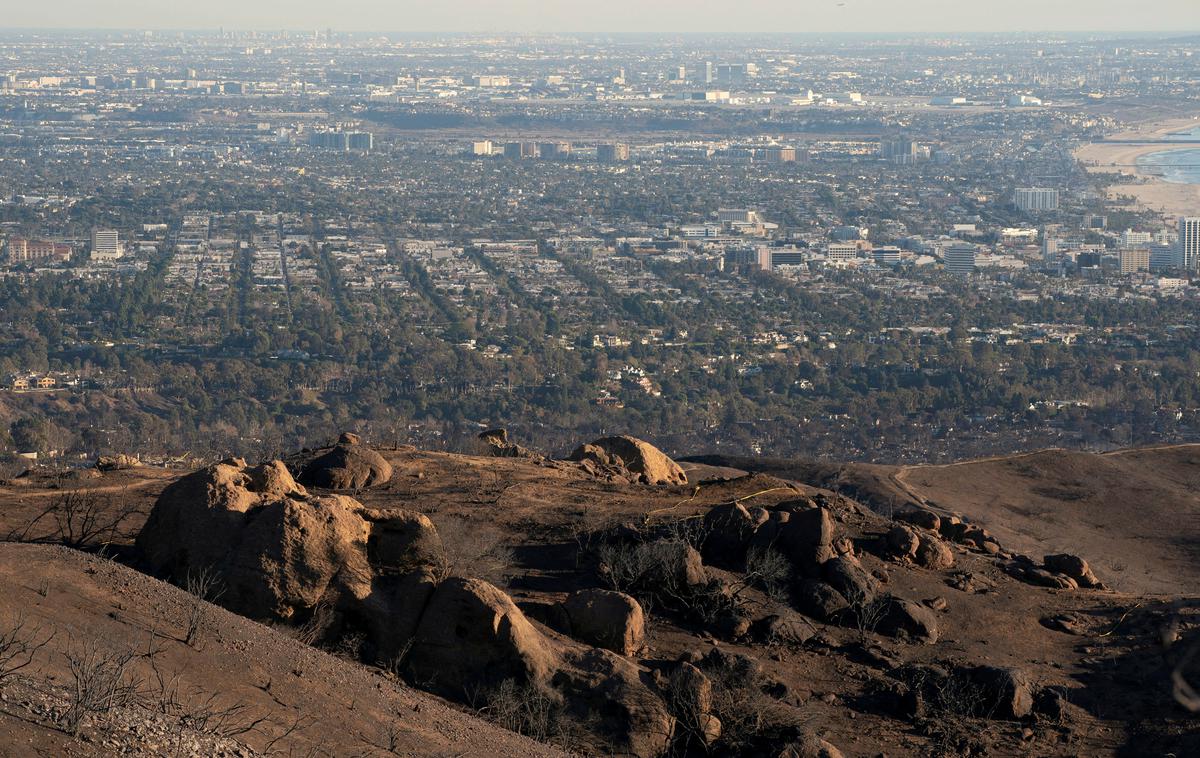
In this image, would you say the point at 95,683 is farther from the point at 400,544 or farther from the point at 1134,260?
the point at 1134,260

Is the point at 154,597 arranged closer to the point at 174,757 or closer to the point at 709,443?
the point at 174,757

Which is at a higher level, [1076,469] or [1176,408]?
[1076,469]

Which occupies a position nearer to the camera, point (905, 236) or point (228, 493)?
point (228, 493)

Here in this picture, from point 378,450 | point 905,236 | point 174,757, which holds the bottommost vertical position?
point 905,236

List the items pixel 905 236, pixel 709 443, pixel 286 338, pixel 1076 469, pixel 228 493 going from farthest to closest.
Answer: pixel 905 236, pixel 286 338, pixel 709 443, pixel 1076 469, pixel 228 493

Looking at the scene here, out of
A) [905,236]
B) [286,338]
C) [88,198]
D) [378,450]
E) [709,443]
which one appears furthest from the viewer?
[88,198]

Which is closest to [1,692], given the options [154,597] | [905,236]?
[154,597]
